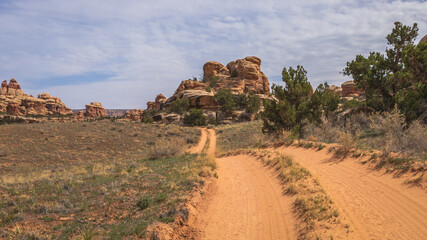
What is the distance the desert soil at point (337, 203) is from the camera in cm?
549

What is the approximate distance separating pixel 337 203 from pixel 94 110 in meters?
132

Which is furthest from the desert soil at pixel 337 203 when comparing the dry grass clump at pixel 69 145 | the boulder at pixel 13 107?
the boulder at pixel 13 107

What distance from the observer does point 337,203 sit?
22.0 feet

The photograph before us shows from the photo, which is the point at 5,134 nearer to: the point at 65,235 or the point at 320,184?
the point at 65,235

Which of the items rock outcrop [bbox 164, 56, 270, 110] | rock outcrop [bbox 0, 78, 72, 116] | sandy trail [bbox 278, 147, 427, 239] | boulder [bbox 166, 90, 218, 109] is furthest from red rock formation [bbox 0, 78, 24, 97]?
sandy trail [bbox 278, 147, 427, 239]

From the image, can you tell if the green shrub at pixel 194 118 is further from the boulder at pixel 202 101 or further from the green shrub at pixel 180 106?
the boulder at pixel 202 101

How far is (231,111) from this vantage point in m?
59.1

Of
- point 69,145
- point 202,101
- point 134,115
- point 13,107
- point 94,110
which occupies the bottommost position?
point 69,145

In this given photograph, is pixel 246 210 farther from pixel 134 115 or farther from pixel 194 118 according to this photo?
pixel 134 115

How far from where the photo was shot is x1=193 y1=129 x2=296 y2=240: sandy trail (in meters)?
5.99

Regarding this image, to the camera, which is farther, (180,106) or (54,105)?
(54,105)

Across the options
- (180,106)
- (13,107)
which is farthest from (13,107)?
(180,106)

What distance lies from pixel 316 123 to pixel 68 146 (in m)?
25.6

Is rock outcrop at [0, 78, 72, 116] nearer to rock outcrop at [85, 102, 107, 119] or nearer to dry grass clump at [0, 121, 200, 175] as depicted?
rock outcrop at [85, 102, 107, 119]
